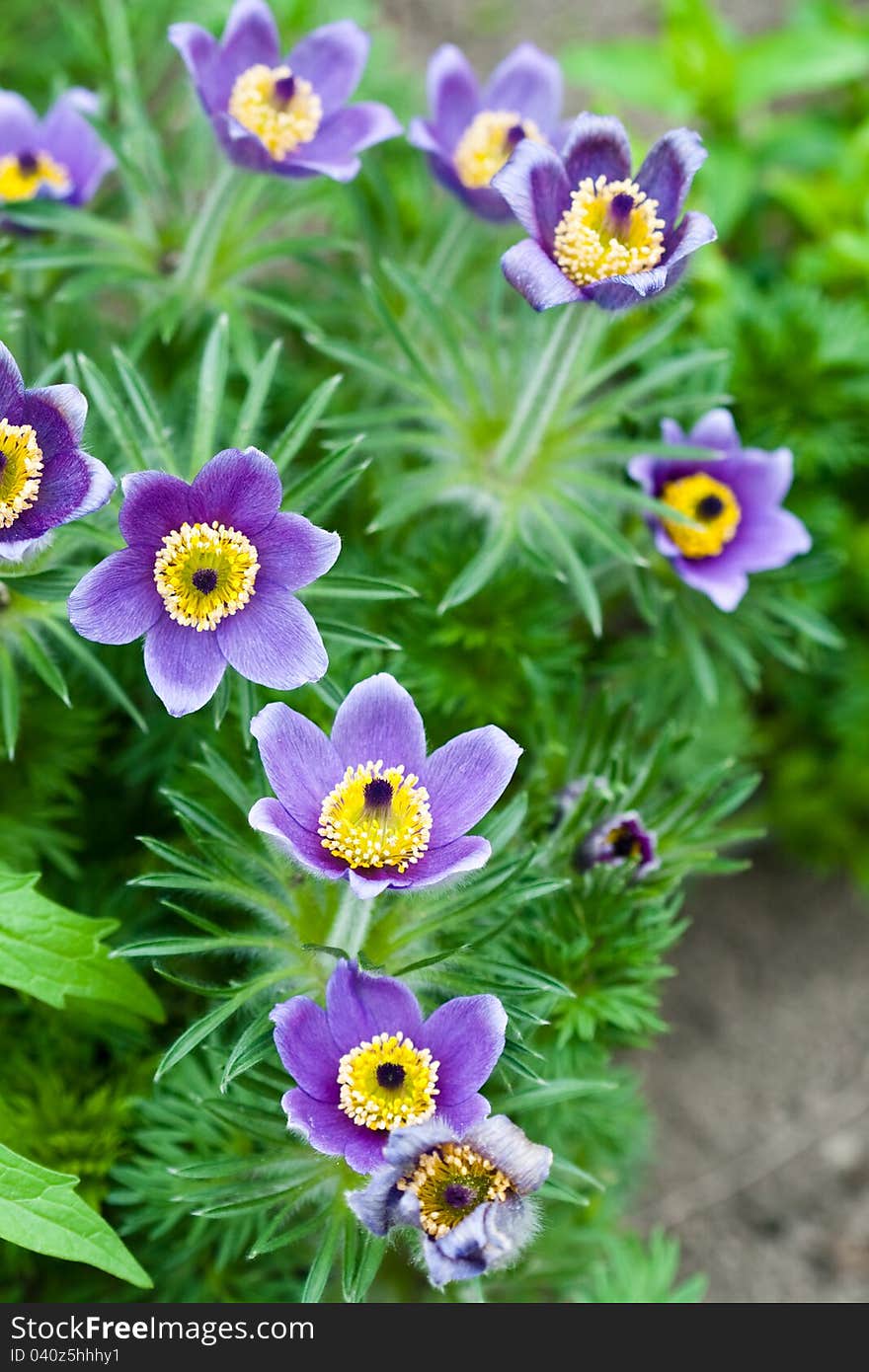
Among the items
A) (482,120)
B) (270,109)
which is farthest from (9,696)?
(482,120)

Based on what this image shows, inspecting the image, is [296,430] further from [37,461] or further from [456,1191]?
[456,1191]

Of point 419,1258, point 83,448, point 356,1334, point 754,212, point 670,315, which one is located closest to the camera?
point 419,1258

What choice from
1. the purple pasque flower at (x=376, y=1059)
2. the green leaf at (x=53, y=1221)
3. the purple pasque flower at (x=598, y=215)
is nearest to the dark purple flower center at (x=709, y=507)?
the purple pasque flower at (x=598, y=215)

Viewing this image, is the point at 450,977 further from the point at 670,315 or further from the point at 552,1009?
the point at 670,315

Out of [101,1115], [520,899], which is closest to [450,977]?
[520,899]

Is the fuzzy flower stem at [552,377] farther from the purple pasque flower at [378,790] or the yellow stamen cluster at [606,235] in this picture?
the purple pasque flower at [378,790]

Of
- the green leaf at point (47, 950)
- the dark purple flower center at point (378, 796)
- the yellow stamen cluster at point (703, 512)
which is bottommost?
the green leaf at point (47, 950)
